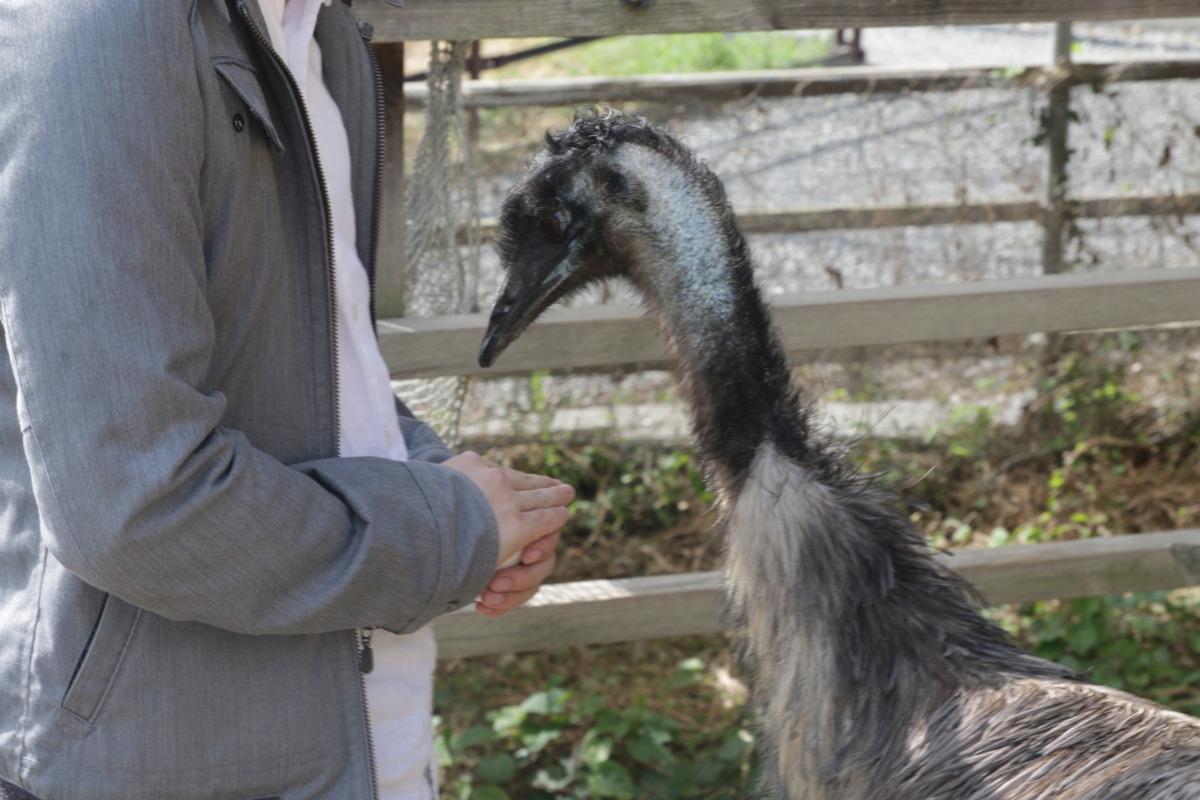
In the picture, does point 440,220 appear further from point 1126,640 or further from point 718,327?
point 1126,640

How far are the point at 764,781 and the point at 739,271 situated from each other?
84 centimetres

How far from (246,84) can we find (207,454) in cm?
39

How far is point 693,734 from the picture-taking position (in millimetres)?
3756

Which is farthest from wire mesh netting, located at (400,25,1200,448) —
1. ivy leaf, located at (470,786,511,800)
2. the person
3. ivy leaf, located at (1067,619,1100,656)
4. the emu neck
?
the person

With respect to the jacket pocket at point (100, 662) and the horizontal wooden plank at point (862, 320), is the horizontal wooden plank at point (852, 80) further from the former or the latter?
the jacket pocket at point (100, 662)

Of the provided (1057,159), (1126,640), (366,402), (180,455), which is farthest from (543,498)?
(1057,159)

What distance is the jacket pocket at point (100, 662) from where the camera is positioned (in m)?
1.31

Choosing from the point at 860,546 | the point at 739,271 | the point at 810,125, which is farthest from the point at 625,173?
the point at 810,125

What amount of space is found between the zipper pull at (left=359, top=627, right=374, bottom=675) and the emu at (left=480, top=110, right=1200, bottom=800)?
61 cm

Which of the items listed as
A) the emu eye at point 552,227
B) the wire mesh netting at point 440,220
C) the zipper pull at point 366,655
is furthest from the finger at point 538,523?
the wire mesh netting at point 440,220

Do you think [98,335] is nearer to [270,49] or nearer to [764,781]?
[270,49]

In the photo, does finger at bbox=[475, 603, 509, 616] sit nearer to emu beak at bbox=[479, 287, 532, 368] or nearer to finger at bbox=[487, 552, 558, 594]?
finger at bbox=[487, 552, 558, 594]

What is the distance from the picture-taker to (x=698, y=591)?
3.05 metres

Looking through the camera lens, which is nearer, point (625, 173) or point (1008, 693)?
point (1008, 693)
